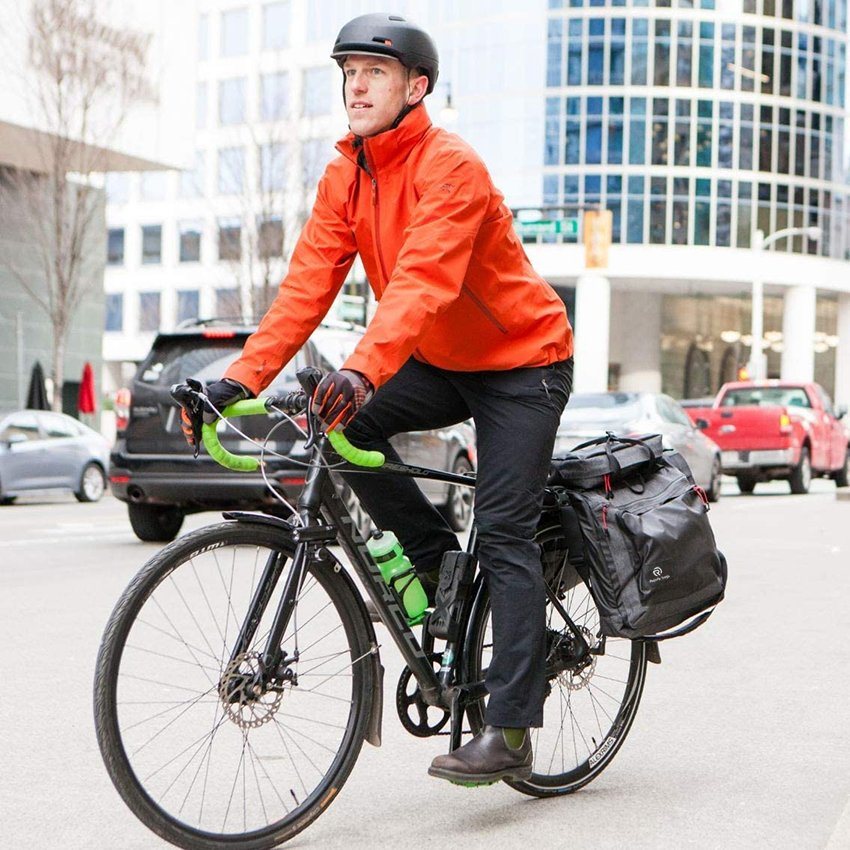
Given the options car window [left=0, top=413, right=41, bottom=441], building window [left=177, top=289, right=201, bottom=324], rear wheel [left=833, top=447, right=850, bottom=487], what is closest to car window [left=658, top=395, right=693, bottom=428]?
rear wheel [left=833, top=447, right=850, bottom=487]

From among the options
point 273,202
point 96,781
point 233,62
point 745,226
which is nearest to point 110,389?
point 233,62

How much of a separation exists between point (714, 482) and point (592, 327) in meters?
39.9

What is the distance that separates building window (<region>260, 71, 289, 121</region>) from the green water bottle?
110 ft

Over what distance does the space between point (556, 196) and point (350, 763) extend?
56.8 meters

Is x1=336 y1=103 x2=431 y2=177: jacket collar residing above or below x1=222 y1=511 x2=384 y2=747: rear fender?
above

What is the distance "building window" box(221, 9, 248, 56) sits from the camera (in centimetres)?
7062

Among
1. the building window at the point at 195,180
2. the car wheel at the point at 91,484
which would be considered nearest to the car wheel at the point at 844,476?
the car wheel at the point at 91,484

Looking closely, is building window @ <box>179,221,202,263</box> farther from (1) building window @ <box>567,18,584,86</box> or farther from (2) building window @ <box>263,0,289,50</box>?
(1) building window @ <box>567,18,584,86</box>

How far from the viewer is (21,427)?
64.9 feet

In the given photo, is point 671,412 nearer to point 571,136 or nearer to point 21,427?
point 21,427

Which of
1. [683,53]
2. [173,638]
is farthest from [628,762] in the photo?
[683,53]

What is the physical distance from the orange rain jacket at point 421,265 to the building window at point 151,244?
70943 mm

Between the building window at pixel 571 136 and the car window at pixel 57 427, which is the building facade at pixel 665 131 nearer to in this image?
the building window at pixel 571 136

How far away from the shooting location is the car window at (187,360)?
39.3 ft
